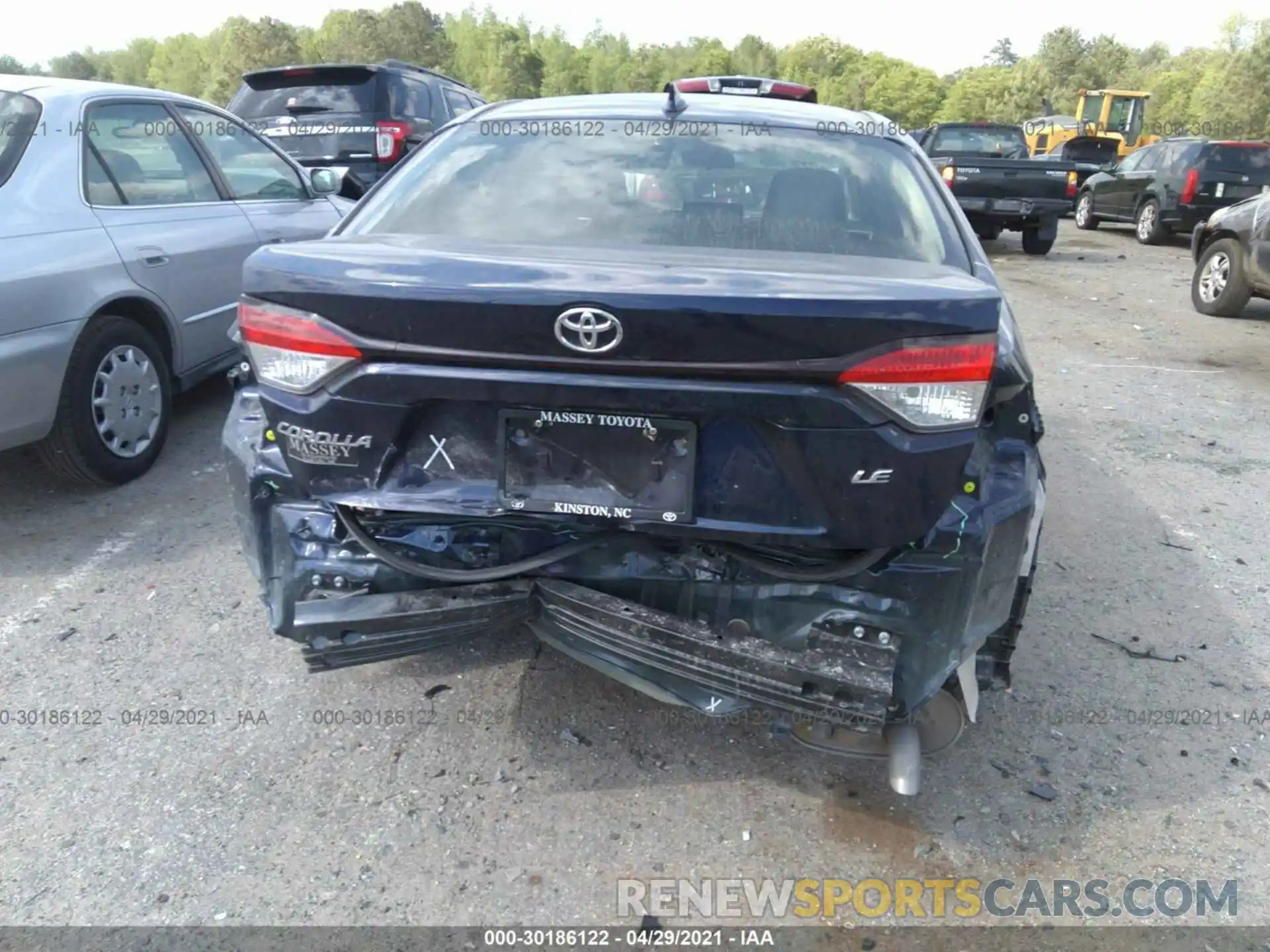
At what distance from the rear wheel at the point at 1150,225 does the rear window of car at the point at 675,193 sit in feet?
46.3

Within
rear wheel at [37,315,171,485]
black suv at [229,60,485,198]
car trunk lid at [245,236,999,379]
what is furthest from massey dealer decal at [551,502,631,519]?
black suv at [229,60,485,198]

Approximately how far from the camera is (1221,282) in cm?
942

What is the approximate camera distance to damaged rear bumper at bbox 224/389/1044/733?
7.13 feet

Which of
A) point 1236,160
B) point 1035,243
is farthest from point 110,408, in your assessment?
point 1236,160

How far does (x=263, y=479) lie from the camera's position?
2.41 meters

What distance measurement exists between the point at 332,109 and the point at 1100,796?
8934 millimetres

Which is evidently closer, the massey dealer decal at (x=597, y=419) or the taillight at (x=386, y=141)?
the massey dealer decal at (x=597, y=419)

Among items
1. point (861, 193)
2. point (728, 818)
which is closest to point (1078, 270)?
point (861, 193)

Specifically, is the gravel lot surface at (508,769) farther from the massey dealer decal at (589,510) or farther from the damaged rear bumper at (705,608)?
the massey dealer decal at (589,510)

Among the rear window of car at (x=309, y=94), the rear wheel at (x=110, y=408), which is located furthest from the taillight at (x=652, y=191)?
the rear window of car at (x=309, y=94)

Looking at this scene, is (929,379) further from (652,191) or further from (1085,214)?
(1085,214)

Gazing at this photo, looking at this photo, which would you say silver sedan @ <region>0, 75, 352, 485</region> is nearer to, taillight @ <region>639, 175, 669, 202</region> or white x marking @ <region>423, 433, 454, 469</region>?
taillight @ <region>639, 175, 669, 202</region>

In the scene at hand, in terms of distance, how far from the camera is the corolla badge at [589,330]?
6.46 feet

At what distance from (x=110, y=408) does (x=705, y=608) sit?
10.5 ft
